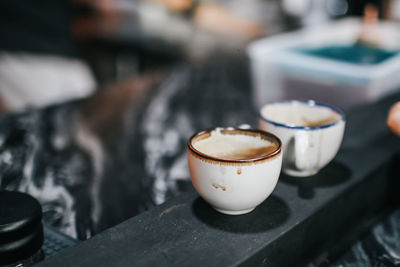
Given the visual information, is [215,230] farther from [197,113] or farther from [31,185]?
[197,113]

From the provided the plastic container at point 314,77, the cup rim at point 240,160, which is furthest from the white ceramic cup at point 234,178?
the plastic container at point 314,77

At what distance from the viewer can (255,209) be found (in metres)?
0.72

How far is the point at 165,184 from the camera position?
3.16ft

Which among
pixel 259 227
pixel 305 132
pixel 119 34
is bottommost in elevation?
pixel 119 34

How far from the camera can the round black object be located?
628 mm

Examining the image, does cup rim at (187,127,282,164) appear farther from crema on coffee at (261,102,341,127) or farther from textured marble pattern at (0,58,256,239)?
textured marble pattern at (0,58,256,239)

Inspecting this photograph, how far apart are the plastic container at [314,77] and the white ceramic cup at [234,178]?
0.84 meters

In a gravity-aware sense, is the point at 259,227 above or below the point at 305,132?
below

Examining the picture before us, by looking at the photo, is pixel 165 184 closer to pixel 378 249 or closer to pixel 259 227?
pixel 259 227

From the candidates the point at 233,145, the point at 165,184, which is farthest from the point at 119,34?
the point at 233,145

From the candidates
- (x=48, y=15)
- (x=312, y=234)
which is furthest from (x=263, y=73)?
(x=48, y=15)

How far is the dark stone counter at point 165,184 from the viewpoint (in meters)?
0.63

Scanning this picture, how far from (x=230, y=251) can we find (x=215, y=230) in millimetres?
59

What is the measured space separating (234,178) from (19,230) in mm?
341
